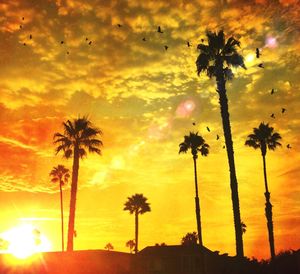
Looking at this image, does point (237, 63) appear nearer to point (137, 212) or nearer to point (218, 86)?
point (218, 86)

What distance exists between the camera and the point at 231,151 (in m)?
29.3

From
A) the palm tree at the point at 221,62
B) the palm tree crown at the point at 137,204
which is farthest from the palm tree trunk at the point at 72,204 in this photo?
the palm tree crown at the point at 137,204

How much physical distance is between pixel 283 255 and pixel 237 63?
15.5 meters

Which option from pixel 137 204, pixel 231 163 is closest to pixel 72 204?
pixel 231 163

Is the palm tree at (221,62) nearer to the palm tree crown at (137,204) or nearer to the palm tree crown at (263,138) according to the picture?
the palm tree crown at (263,138)

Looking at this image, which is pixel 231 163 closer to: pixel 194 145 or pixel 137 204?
pixel 194 145

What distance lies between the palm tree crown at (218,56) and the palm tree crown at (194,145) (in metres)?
23.9

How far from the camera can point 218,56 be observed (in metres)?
33.2

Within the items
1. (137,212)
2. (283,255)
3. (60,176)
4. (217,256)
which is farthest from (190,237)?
(283,255)

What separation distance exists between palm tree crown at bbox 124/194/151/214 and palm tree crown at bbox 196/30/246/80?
147 ft

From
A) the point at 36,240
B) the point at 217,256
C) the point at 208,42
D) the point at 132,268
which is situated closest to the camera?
the point at 208,42

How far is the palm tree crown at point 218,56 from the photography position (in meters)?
32.9

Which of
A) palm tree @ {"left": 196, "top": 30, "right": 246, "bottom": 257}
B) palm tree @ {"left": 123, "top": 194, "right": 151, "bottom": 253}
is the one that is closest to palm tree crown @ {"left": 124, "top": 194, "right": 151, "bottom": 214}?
palm tree @ {"left": 123, "top": 194, "right": 151, "bottom": 253}

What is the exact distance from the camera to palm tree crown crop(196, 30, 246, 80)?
108 feet
